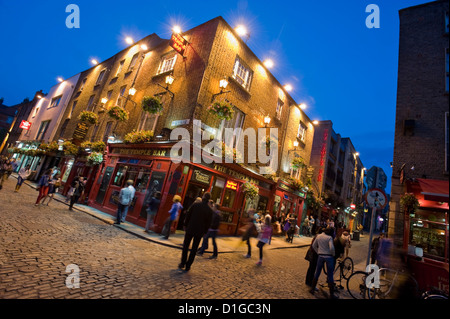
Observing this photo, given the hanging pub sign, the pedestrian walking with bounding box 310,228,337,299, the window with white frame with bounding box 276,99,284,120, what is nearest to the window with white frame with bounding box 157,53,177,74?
the window with white frame with bounding box 276,99,284,120

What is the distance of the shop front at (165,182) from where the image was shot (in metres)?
10.4

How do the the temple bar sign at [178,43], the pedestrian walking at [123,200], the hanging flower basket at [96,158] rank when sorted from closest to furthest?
the pedestrian walking at [123,200] < the the temple bar sign at [178,43] < the hanging flower basket at [96,158]

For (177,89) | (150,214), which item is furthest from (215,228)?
(177,89)

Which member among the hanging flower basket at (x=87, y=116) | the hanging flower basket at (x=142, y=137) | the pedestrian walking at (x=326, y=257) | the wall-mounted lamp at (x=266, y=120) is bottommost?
the pedestrian walking at (x=326, y=257)

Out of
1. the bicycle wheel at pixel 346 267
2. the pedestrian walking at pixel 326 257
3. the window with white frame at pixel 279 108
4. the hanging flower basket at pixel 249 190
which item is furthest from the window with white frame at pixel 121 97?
the bicycle wheel at pixel 346 267

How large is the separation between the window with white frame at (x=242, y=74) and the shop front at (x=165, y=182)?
578 centimetres

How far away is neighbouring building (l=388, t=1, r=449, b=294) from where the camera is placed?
751 cm

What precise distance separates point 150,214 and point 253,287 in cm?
583

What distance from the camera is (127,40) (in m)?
17.2

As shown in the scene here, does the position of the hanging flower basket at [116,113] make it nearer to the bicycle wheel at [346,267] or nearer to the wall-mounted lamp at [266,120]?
the wall-mounted lamp at [266,120]

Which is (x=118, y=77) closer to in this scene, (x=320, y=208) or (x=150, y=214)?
(x=150, y=214)

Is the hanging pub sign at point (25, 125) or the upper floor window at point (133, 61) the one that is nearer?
the upper floor window at point (133, 61)

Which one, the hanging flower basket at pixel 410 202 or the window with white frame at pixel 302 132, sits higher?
the window with white frame at pixel 302 132

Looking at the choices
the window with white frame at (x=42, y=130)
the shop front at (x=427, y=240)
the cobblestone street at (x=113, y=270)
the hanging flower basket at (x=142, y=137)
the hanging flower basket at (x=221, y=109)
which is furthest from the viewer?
the window with white frame at (x=42, y=130)
